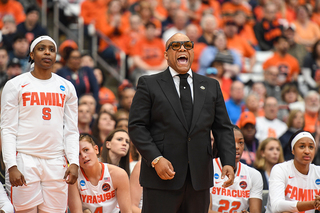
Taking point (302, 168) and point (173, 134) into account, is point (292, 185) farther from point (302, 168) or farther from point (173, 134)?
point (173, 134)

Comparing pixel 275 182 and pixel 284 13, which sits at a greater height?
pixel 284 13

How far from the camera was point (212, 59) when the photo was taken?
911 cm

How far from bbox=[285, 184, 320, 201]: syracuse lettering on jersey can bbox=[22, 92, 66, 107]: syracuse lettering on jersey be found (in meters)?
2.72

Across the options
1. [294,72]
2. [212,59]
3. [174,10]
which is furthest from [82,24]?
[294,72]

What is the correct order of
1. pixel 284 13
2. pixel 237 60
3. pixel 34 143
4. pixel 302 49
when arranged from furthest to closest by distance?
pixel 284 13 < pixel 302 49 < pixel 237 60 < pixel 34 143

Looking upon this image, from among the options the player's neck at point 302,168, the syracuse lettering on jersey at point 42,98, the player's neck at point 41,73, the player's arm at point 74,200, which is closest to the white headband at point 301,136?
the player's neck at point 302,168

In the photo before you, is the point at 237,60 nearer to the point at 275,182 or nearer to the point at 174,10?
the point at 174,10

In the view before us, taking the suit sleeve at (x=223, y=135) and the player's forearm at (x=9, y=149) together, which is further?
the player's forearm at (x=9, y=149)

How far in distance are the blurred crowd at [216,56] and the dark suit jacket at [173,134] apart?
2907 millimetres

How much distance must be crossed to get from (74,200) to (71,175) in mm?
964

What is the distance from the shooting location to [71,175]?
3.84m

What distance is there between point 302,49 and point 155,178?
27.5ft

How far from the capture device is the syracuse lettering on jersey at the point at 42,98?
12.9 feet

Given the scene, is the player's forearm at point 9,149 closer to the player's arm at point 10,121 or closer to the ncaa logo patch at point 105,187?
the player's arm at point 10,121
